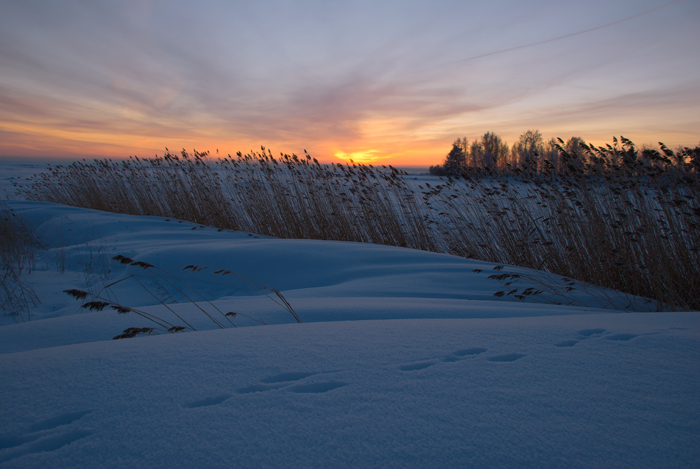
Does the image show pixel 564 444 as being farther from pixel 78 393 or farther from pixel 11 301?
pixel 11 301

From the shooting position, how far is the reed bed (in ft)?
10.2

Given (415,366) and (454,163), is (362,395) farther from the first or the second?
(454,163)

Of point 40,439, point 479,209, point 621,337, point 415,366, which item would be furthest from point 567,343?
point 479,209

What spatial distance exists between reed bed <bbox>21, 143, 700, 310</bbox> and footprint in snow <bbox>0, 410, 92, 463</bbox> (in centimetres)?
377

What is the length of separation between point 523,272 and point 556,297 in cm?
41

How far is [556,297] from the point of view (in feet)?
9.43

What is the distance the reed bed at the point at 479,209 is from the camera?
10.2 ft

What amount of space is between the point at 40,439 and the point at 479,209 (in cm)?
502

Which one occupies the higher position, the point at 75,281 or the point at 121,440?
the point at 75,281

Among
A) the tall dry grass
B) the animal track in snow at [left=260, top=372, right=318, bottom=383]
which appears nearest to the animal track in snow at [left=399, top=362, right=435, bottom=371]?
the animal track in snow at [left=260, top=372, right=318, bottom=383]

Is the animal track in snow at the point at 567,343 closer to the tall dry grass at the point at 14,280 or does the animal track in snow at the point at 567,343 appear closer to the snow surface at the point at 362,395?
the snow surface at the point at 362,395

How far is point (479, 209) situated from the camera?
4797mm

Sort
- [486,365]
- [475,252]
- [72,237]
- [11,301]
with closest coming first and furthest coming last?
[486,365] < [11,301] < [475,252] < [72,237]

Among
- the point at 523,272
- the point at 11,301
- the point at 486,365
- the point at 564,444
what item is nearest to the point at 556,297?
the point at 523,272
